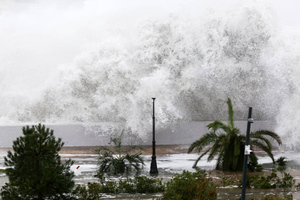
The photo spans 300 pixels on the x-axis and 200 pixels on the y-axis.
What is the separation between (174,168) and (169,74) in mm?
8061

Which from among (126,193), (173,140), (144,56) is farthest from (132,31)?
(126,193)

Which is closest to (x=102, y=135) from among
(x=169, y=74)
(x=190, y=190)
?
(x=169, y=74)

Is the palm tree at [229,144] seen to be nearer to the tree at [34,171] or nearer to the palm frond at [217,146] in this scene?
the palm frond at [217,146]

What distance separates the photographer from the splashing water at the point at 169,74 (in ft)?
82.6

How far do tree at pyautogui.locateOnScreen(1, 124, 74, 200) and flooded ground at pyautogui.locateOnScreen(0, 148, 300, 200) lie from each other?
3.42 m

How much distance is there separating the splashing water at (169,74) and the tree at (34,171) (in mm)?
14519

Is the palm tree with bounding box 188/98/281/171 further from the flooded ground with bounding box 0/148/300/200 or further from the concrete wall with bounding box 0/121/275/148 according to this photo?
the concrete wall with bounding box 0/121/275/148

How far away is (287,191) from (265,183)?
0.76 metres

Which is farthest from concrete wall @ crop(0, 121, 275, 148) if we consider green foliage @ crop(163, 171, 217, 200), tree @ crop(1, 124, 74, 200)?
tree @ crop(1, 124, 74, 200)

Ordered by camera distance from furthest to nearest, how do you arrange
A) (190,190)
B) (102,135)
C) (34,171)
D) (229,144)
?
(102,135), (229,144), (190,190), (34,171)

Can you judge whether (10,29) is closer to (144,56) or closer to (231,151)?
(144,56)

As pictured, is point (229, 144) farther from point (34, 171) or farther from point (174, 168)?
point (34, 171)

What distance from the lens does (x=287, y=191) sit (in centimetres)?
1409

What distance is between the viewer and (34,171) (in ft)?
33.8
